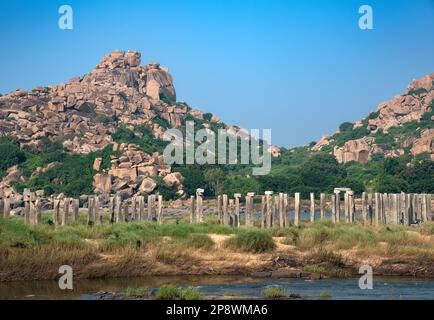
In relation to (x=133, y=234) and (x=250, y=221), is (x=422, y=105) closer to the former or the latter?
(x=250, y=221)

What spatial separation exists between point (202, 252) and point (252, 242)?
4.82ft

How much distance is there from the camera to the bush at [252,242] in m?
25.1

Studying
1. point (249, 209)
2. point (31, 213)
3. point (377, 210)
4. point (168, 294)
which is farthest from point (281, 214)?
point (168, 294)

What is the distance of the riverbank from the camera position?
75.5ft

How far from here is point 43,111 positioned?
8875 cm

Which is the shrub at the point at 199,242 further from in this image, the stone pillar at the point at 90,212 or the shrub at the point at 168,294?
the shrub at the point at 168,294

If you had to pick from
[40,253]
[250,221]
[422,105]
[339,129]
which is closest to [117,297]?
[40,253]

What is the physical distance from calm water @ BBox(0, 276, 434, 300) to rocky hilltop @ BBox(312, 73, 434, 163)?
2488 inches

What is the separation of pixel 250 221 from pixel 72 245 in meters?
9.05

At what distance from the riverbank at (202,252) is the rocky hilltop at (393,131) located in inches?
2366

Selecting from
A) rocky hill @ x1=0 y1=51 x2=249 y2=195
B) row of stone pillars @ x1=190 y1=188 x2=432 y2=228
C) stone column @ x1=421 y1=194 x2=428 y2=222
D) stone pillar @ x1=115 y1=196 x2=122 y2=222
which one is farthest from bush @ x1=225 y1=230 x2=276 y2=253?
rocky hill @ x1=0 y1=51 x2=249 y2=195

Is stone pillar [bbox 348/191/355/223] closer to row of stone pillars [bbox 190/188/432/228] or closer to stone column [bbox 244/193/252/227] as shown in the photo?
row of stone pillars [bbox 190/188/432/228]

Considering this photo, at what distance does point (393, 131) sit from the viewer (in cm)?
10606

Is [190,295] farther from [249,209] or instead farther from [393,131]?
[393,131]
